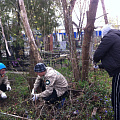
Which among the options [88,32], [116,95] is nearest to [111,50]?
[116,95]

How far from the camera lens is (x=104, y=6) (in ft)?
17.0

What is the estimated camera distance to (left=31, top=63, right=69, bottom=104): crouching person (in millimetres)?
3186

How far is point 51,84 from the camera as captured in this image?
3188 mm

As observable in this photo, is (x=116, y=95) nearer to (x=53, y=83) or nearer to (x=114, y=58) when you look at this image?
(x=114, y=58)

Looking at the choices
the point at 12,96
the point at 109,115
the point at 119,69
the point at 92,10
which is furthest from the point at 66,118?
the point at 92,10

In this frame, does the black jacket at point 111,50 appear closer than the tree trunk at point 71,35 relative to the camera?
Yes

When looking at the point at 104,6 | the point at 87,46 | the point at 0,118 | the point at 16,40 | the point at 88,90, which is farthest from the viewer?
the point at 16,40

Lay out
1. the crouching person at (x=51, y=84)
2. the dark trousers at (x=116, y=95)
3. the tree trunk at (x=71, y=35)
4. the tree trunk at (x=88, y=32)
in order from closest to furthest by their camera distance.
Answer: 1. the dark trousers at (x=116, y=95)
2. the crouching person at (x=51, y=84)
3. the tree trunk at (x=88, y=32)
4. the tree trunk at (x=71, y=35)

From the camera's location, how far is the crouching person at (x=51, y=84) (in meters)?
3.19

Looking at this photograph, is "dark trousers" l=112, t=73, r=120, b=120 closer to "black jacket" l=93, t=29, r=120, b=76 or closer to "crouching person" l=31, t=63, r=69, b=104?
"black jacket" l=93, t=29, r=120, b=76

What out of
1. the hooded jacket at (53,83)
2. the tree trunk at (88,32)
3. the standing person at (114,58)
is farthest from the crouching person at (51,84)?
the standing person at (114,58)

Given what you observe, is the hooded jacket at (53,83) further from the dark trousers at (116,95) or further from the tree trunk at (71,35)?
the dark trousers at (116,95)

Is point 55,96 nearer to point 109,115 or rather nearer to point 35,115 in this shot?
point 35,115

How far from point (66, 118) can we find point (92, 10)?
278 cm
